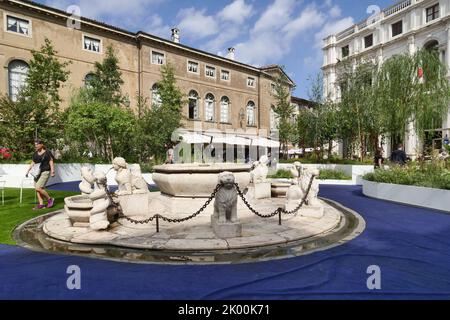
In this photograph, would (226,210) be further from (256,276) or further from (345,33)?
(345,33)

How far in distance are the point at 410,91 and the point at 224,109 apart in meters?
21.0

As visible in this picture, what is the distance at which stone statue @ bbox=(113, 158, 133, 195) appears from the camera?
264 inches

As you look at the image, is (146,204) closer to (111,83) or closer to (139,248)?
(139,248)

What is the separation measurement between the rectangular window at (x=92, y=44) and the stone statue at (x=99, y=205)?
70.7 ft

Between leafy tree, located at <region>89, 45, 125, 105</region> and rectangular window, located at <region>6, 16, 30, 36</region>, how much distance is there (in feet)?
16.6

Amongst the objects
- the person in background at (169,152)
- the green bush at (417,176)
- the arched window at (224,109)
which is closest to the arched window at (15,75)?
the person in background at (169,152)

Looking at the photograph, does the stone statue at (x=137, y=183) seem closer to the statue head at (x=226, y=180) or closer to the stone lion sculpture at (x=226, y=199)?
the stone lion sculpture at (x=226, y=199)

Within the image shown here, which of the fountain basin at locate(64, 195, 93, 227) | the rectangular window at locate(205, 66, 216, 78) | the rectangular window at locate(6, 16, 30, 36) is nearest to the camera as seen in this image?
the fountain basin at locate(64, 195, 93, 227)

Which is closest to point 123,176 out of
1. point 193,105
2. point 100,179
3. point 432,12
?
point 100,179

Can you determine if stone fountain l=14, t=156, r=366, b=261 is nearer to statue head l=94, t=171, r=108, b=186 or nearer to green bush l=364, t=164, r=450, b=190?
statue head l=94, t=171, r=108, b=186

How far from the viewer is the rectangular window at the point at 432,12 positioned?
25573mm

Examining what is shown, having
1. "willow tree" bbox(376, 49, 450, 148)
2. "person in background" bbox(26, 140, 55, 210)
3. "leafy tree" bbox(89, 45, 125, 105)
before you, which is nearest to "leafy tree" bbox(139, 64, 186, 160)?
"leafy tree" bbox(89, 45, 125, 105)

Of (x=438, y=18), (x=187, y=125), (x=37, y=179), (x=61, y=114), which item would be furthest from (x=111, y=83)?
(x=438, y=18)
